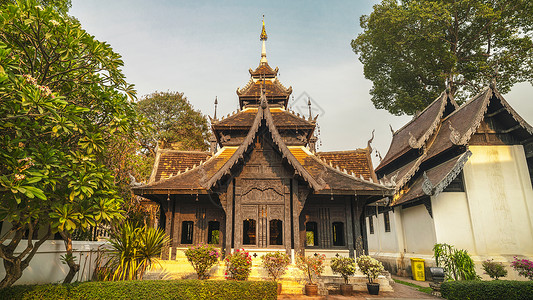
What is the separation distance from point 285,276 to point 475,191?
1096 centimetres

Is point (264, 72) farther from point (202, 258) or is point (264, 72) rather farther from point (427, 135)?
point (202, 258)

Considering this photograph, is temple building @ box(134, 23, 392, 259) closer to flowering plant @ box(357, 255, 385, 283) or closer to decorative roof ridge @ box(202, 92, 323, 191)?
decorative roof ridge @ box(202, 92, 323, 191)

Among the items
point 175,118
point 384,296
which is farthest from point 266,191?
point 175,118

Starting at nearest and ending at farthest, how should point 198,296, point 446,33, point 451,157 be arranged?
1. point 198,296
2. point 451,157
3. point 446,33

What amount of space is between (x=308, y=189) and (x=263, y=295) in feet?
15.7

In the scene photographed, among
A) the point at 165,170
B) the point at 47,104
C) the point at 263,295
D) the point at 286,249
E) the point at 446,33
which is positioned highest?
the point at 446,33

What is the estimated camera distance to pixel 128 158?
18234mm

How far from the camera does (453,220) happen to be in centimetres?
1478

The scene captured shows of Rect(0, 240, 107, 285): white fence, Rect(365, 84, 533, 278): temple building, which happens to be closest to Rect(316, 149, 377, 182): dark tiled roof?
Rect(365, 84, 533, 278): temple building

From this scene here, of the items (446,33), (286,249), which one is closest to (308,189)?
(286,249)

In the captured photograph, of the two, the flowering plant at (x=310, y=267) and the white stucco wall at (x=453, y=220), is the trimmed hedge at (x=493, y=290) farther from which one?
the white stucco wall at (x=453, y=220)

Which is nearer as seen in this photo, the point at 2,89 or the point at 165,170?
the point at 2,89

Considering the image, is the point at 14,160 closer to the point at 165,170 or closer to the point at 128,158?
the point at 165,170

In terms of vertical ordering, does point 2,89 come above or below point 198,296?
above
